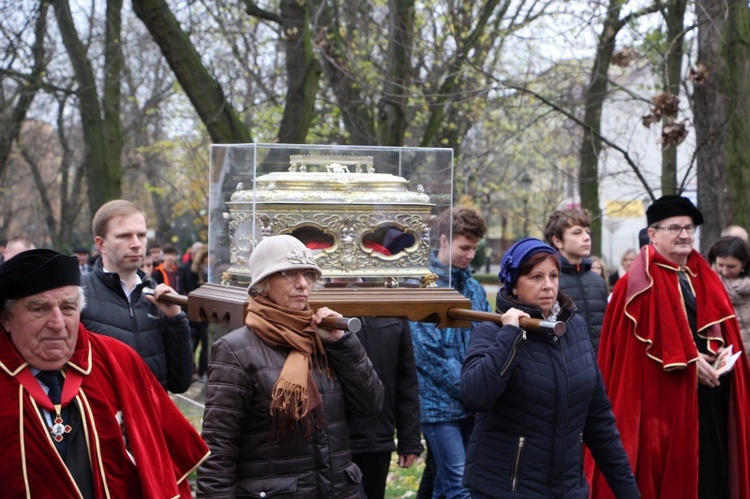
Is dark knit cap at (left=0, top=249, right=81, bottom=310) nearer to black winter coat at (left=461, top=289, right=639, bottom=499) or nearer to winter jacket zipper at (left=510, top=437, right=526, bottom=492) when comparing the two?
black winter coat at (left=461, top=289, right=639, bottom=499)

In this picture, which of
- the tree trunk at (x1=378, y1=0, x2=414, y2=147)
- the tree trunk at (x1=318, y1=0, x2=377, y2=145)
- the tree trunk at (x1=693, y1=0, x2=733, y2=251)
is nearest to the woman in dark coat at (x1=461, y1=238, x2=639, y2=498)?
the tree trunk at (x1=693, y1=0, x2=733, y2=251)

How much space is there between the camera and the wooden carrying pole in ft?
16.3

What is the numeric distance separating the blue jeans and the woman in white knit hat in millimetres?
2210

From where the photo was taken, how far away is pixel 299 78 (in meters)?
12.5

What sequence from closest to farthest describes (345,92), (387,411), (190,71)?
(387,411)
(190,71)
(345,92)

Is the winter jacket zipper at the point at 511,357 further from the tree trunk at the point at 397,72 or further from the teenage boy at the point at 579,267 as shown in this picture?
the tree trunk at the point at 397,72

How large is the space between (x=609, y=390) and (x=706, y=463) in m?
0.78

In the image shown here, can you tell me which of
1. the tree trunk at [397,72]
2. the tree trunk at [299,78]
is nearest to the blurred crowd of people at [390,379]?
the tree trunk at [299,78]

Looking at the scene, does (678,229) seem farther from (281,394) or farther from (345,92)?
(345,92)

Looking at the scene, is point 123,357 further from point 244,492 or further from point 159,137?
point 159,137

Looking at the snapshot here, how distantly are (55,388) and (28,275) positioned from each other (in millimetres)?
403

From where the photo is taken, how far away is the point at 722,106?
32.5 ft

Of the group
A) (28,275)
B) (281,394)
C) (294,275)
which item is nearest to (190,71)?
(294,275)

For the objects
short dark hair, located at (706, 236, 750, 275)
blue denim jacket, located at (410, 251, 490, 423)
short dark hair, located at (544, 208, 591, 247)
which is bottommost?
blue denim jacket, located at (410, 251, 490, 423)
